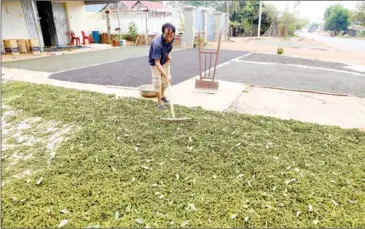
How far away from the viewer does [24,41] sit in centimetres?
996

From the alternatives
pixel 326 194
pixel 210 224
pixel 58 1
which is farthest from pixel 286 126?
pixel 58 1

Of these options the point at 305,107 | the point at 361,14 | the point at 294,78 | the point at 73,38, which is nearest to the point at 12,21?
the point at 73,38

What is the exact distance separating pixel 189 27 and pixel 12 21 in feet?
25.7

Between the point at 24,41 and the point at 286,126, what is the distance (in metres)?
10.3

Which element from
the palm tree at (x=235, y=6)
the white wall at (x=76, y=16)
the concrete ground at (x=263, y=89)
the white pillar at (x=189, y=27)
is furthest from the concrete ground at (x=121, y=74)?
the palm tree at (x=235, y=6)

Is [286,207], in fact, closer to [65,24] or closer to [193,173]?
[193,173]

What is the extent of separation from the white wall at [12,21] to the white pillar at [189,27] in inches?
288

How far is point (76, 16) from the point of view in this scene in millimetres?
13180

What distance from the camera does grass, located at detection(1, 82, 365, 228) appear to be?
196cm

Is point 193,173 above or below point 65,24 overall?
below

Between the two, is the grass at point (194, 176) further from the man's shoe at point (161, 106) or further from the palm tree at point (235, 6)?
the palm tree at point (235, 6)

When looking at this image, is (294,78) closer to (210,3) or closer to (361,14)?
(361,14)

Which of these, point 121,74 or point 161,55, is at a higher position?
point 161,55

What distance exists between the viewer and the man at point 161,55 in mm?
3541
